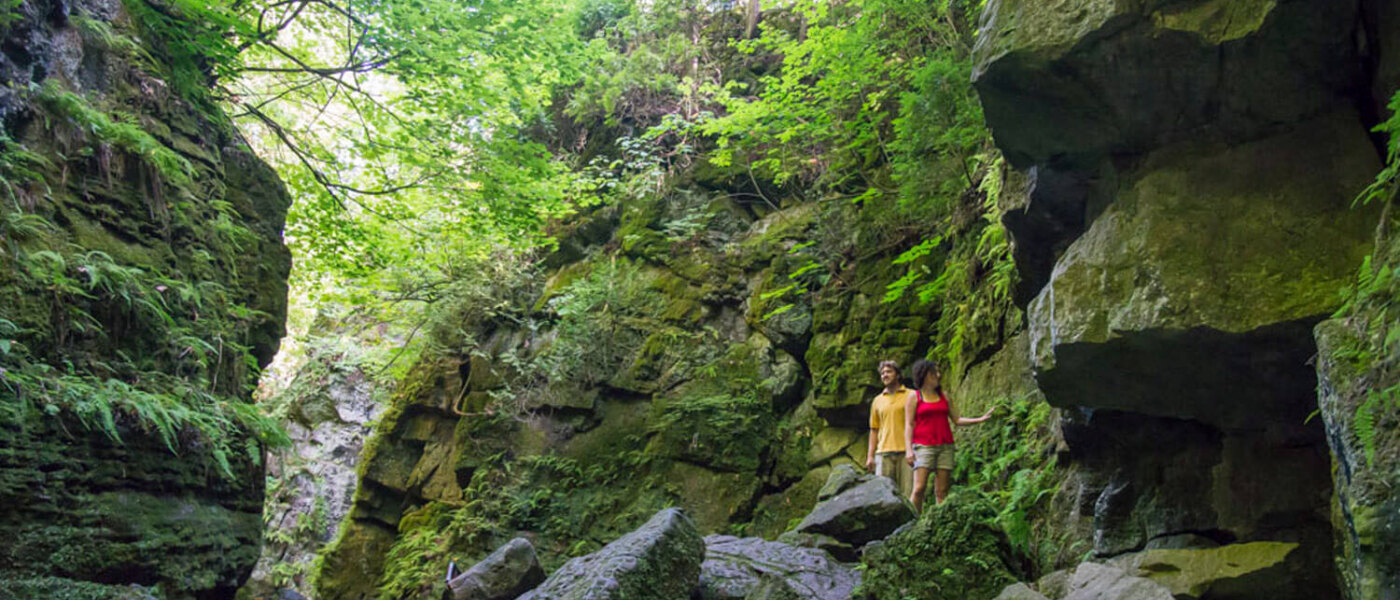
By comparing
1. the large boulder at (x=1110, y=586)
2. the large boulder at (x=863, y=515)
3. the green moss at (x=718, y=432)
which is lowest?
the large boulder at (x=1110, y=586)

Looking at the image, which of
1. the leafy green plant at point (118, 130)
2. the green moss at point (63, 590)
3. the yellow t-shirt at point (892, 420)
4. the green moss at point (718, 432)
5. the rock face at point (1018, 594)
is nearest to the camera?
the rock face at point (1018, 594)

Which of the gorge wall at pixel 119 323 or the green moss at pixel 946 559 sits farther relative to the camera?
the gorge wall at pixel 119 323

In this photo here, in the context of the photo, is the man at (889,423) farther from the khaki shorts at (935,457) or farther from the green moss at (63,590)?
the green moss at (63,590)

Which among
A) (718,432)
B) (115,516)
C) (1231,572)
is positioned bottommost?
(1231,572)

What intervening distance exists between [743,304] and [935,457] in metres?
5.65

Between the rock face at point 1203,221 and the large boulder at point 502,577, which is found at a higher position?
the rock face at point 1203,221

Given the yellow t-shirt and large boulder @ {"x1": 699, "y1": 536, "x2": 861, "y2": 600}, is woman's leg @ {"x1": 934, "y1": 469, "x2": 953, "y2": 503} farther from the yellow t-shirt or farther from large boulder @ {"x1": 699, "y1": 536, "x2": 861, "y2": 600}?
large boulder @ {"x1": 699, "y1": 536, "x2": 861, "y2": 600}

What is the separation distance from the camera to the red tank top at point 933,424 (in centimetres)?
684

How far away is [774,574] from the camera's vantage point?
5.43 m

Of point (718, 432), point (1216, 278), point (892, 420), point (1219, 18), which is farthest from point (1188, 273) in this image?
point (718, 432)

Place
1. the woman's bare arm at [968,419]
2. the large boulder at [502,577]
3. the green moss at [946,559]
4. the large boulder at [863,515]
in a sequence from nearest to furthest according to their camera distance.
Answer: the green moss at [946,559] < the large boulder at [863,515] < the woman's bare arm at [968,419] < the large boulder at [502,577]

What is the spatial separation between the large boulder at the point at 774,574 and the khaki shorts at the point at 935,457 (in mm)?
1488

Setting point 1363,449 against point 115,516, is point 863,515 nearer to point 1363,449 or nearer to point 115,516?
point 1363,449

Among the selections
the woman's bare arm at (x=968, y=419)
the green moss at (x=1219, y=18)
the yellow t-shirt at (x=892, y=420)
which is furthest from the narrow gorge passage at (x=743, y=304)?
the yellow t-shirt at (x=892, y=420)
